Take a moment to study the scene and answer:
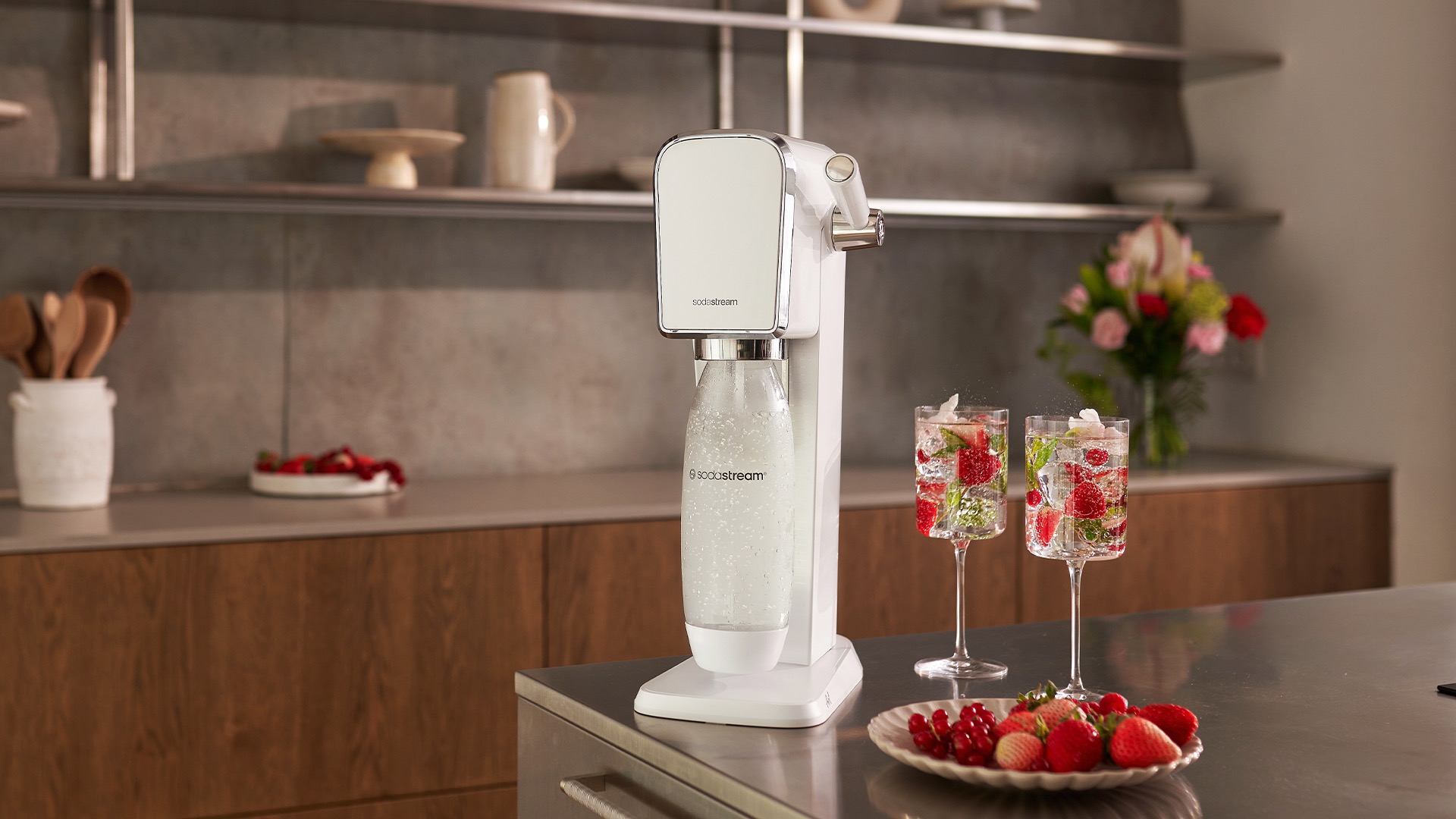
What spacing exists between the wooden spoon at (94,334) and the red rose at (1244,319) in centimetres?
232

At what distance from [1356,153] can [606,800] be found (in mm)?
2703

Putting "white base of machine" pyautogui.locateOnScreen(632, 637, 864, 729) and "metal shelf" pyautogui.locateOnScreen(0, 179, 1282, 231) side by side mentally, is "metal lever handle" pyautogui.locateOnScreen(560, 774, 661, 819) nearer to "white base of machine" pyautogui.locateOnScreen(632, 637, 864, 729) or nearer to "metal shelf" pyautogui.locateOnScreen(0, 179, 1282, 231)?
"white base of machine" pyautogui.locateOnScreen(632, 637, 864, 729)

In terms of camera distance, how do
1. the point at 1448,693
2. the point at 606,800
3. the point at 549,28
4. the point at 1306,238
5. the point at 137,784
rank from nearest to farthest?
the point at 606,800, the point at 1448,693, the point at 137,784, the point at 549,28, the point at 1306,238

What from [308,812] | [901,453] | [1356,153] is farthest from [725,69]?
[308,812]

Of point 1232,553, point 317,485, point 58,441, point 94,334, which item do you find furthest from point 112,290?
point 1232,553

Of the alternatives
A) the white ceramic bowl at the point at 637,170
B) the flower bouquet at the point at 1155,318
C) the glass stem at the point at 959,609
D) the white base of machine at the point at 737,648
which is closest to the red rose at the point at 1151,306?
the flower bouquet at the point at 1155,318

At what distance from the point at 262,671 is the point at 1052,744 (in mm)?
1634

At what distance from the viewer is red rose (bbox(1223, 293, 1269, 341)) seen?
3057mm

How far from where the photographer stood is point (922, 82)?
3.30 meters

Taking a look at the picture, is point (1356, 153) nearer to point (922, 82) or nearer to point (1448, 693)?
point (922, 82)

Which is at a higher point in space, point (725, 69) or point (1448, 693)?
point (725, 69)

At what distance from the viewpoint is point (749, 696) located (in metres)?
1.04

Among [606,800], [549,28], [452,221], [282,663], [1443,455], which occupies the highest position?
[549,28]

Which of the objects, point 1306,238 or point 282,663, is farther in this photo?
point 1306,238
